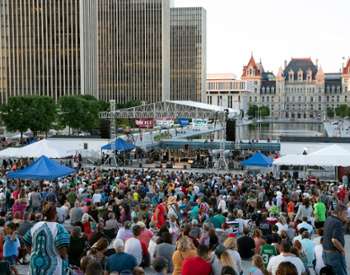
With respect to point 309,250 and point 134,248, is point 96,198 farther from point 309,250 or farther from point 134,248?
point 309,250

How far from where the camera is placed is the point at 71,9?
111000 mm

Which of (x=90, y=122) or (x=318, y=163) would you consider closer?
(x=318, y=163)

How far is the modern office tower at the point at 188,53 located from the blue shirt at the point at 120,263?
148564mm

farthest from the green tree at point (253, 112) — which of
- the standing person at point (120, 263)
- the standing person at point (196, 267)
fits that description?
the standing person at point (196, 267)

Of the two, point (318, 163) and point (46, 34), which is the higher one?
point (46, 34)

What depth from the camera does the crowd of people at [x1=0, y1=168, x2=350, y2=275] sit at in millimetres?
7902

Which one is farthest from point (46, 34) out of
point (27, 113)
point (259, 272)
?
point (259, 272)

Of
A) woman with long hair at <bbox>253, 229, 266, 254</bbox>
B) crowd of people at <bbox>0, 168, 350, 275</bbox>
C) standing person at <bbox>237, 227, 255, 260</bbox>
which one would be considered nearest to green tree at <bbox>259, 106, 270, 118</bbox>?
crowd of people at <bbox>0, 168, 350, 275</bbox>

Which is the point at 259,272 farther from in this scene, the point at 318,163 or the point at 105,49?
the point at 105,49

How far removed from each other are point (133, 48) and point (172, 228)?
5148 inches

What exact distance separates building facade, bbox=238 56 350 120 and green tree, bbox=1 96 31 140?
12108 cm

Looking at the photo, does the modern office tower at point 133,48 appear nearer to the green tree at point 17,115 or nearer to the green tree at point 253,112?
the green tree at point 253,112

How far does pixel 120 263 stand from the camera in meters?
8.72

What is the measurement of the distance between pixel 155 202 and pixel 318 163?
25.3 feet
